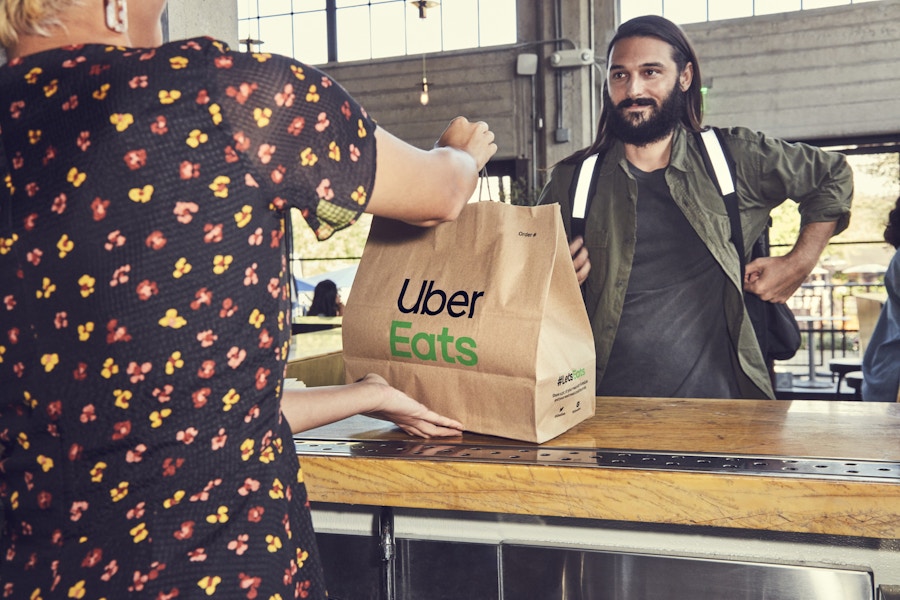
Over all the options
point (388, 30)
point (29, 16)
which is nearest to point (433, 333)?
point (29, 16)

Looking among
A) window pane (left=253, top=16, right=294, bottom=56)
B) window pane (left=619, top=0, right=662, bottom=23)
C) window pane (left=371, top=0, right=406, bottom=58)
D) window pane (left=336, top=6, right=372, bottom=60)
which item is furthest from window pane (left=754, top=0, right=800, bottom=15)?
window pane (left=253, top=16, right=294, bottom=56)

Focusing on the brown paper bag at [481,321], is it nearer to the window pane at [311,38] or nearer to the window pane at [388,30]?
the window pane at [388,30]

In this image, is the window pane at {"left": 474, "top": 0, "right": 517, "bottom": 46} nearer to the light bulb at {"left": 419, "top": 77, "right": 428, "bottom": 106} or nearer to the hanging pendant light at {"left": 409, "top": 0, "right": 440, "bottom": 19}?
the light bulb at {"left": 419, "top": 77, "right": 428, "bottom": 106}

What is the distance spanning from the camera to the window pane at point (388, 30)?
871 centimetres

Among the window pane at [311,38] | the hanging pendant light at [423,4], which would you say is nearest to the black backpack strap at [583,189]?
the hanging pendant light at [423,4]

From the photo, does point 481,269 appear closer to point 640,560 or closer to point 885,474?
point 640,560

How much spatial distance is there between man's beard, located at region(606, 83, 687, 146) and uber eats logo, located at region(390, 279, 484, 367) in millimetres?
1092

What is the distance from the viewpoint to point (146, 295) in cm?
73

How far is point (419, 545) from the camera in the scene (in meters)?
1.20

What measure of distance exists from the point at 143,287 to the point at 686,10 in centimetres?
779

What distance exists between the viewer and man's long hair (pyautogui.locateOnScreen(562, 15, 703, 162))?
212 cm

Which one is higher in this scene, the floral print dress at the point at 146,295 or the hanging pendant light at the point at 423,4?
the hanging pendant light at the point at 423,4

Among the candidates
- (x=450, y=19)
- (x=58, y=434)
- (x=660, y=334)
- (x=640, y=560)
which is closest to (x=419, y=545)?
(x=640, y=560)

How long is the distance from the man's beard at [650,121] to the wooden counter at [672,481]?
956 millimetres
